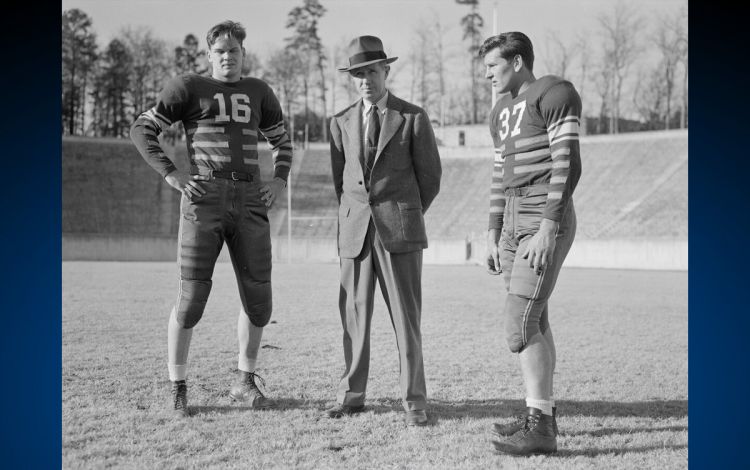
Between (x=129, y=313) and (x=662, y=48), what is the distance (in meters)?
39.0

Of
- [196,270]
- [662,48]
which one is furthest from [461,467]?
[662,48]

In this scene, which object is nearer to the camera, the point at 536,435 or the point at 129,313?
the point at 536,435

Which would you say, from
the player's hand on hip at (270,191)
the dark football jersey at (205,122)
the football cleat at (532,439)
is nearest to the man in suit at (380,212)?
the player's hand on hip at (270,191)

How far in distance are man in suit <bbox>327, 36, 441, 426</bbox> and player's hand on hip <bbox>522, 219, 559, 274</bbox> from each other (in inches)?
32.7

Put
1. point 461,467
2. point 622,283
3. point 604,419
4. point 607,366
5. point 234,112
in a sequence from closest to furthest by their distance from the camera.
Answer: point 461,467
point 604,419
point 234,112
point 607,366
point 622,283

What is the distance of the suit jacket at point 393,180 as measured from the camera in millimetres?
4051

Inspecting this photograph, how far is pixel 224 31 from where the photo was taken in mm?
4211

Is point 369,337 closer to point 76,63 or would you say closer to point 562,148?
point 562,148

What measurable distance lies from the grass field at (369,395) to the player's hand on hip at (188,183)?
1.26 metres

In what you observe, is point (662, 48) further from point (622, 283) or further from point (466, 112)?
point (622, 283)

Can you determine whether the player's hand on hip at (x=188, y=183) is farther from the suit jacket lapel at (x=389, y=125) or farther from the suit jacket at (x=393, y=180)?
the suit jacket lapel at (x=389, y=125)

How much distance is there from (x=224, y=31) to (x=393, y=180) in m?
1.34

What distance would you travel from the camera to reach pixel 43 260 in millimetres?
3121

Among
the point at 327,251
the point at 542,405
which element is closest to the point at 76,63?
the point at 327,251
